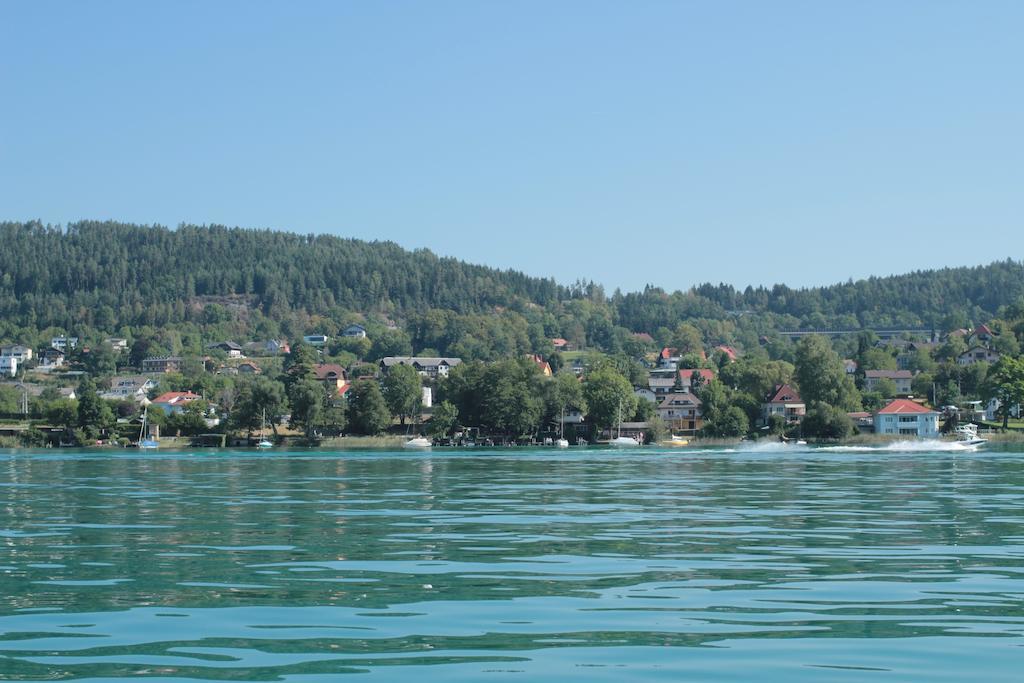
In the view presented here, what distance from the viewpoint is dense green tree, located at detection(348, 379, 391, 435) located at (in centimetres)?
15600

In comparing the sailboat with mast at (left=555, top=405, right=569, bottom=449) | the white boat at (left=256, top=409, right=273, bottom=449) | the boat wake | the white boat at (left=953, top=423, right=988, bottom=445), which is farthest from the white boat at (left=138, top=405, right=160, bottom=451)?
the white boat at (left=953, top=423, right=988, bottom=445)

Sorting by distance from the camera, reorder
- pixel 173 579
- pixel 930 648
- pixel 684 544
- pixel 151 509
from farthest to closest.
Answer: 1. pixel 151 509
2. pixel 684 544
3. pixel 173 579
4. pixel 930 648

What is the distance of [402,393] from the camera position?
166875 mm

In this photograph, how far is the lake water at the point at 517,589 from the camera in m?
16.0

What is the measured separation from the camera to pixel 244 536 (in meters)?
31.8

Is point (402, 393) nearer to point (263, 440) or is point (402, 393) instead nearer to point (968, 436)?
point (263, 440)

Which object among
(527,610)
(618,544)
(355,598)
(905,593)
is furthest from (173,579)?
(905,593)

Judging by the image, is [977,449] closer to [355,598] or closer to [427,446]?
Result: [427,446]

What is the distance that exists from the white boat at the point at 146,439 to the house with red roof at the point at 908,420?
3267 inches

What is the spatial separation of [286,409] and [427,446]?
21376 millimetres

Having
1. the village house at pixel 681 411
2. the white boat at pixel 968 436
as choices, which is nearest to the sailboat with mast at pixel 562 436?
the village house at pixel 681 411

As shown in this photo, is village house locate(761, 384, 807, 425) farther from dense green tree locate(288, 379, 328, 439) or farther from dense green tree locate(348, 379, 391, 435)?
dense green tree locate(288, 379, 328, 439)

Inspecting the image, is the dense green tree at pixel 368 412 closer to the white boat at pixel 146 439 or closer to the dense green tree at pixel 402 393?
the dense green tree at pixel 402 393

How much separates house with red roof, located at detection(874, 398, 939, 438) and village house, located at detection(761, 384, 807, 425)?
1224cm
